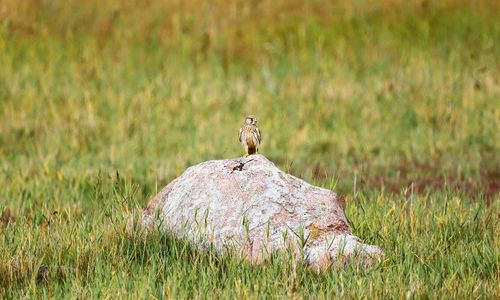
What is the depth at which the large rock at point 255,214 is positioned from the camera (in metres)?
6.85

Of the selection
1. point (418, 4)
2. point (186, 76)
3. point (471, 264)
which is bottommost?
point (471, 264)

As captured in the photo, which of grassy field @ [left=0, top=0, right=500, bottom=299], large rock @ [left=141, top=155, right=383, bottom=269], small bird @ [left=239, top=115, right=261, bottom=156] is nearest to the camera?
grassy field @ [left=0, top=0, right=500, bottom=299]

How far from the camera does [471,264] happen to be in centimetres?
698

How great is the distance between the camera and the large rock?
685 cm

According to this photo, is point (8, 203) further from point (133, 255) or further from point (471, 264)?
point (471, 264)

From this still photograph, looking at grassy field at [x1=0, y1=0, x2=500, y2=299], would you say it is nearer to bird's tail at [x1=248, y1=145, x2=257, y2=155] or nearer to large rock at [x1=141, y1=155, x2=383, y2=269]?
large rock at [x1=141, y1=155, x2=383, y2=269]

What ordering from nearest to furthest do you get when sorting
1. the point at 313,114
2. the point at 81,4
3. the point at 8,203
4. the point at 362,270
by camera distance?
1. the point at 362,270
2. the point at 8,203
3. the point at 313,114
4. the point at 81,4

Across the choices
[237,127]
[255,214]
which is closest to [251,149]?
[255,214]

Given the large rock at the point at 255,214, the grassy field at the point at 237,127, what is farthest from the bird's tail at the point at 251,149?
the large rock at the point at 255,214

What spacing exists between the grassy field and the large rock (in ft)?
0.55

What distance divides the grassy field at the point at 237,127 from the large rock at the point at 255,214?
6.6 inches

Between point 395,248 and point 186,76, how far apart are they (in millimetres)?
8659

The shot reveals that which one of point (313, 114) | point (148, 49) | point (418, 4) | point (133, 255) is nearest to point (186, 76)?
point (148, 49)

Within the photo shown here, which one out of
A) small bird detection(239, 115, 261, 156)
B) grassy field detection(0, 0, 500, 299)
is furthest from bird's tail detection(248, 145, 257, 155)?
grassy field detection(0, 0, 500, 299)
